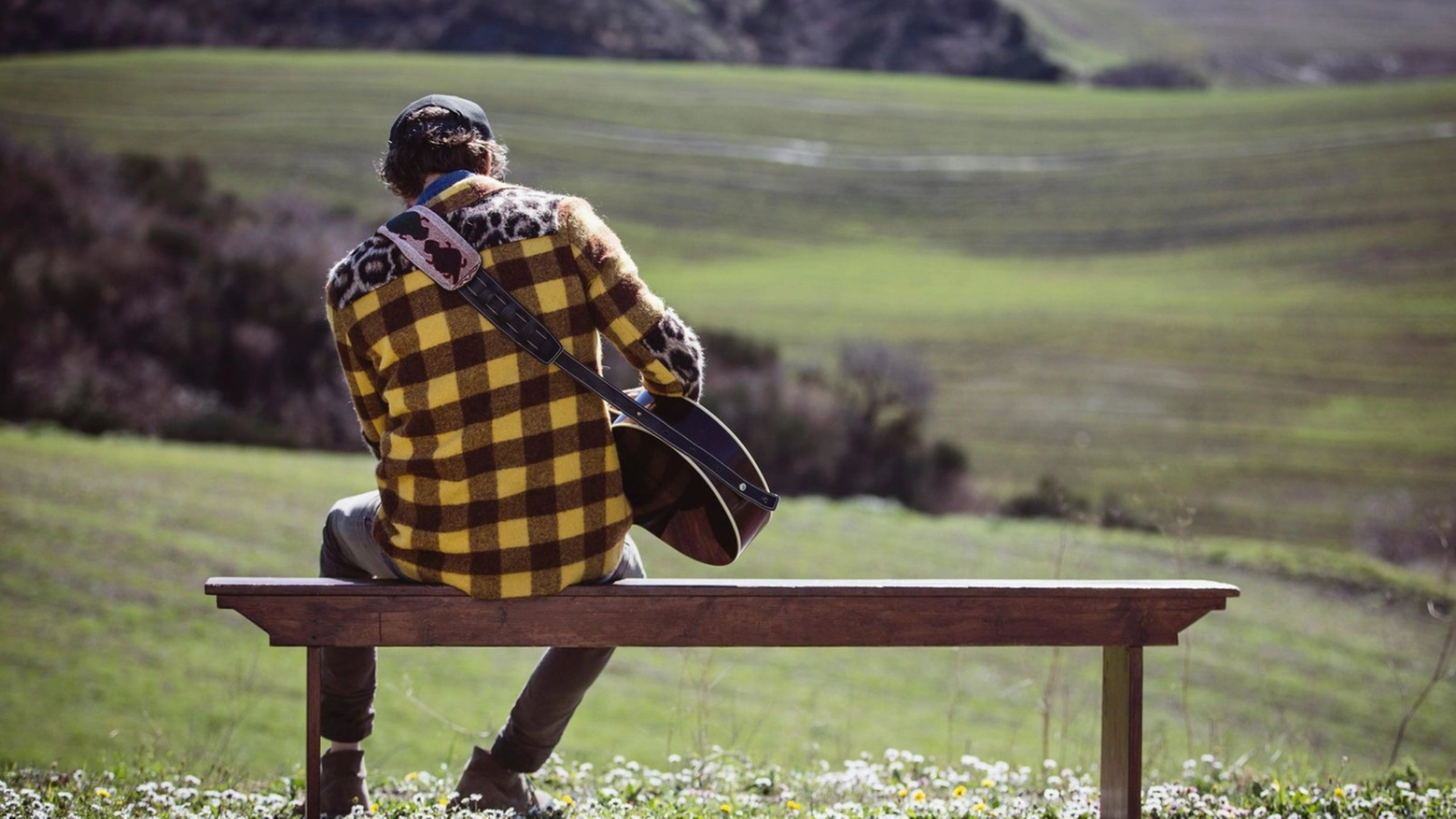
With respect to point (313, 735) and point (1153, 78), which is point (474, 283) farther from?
point (1153, 78)

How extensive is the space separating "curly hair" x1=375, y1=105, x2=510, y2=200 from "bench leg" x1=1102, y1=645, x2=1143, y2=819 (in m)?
1.84

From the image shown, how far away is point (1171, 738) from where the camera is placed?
365 inches

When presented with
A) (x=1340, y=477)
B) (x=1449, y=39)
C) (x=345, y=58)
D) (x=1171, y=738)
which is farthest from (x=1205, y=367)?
(x=1449, y=39)

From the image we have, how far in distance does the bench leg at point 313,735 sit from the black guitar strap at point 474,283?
33.4 inches

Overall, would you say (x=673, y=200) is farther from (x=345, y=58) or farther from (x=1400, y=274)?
(x=1400, y=274)

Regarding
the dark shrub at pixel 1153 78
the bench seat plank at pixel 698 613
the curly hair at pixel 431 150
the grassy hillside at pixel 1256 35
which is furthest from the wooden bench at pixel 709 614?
the grassy hillside at pixel 1256 35

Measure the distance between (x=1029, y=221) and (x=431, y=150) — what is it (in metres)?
47.0

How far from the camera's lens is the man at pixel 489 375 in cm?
290

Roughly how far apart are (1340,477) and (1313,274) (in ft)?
55.7

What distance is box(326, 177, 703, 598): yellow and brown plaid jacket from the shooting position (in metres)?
2.90

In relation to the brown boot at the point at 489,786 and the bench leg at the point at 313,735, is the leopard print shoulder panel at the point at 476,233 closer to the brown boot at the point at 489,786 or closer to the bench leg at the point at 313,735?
the bench leg at the point at 313,735

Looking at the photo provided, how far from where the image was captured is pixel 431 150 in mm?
3020

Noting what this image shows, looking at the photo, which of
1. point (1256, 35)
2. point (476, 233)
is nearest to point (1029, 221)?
point (1256, 35)

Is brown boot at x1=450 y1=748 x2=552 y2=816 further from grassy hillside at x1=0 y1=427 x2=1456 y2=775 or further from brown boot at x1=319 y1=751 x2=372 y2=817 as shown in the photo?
grassy hillside at x1=0 y1=427 x2=1456 y2=775
